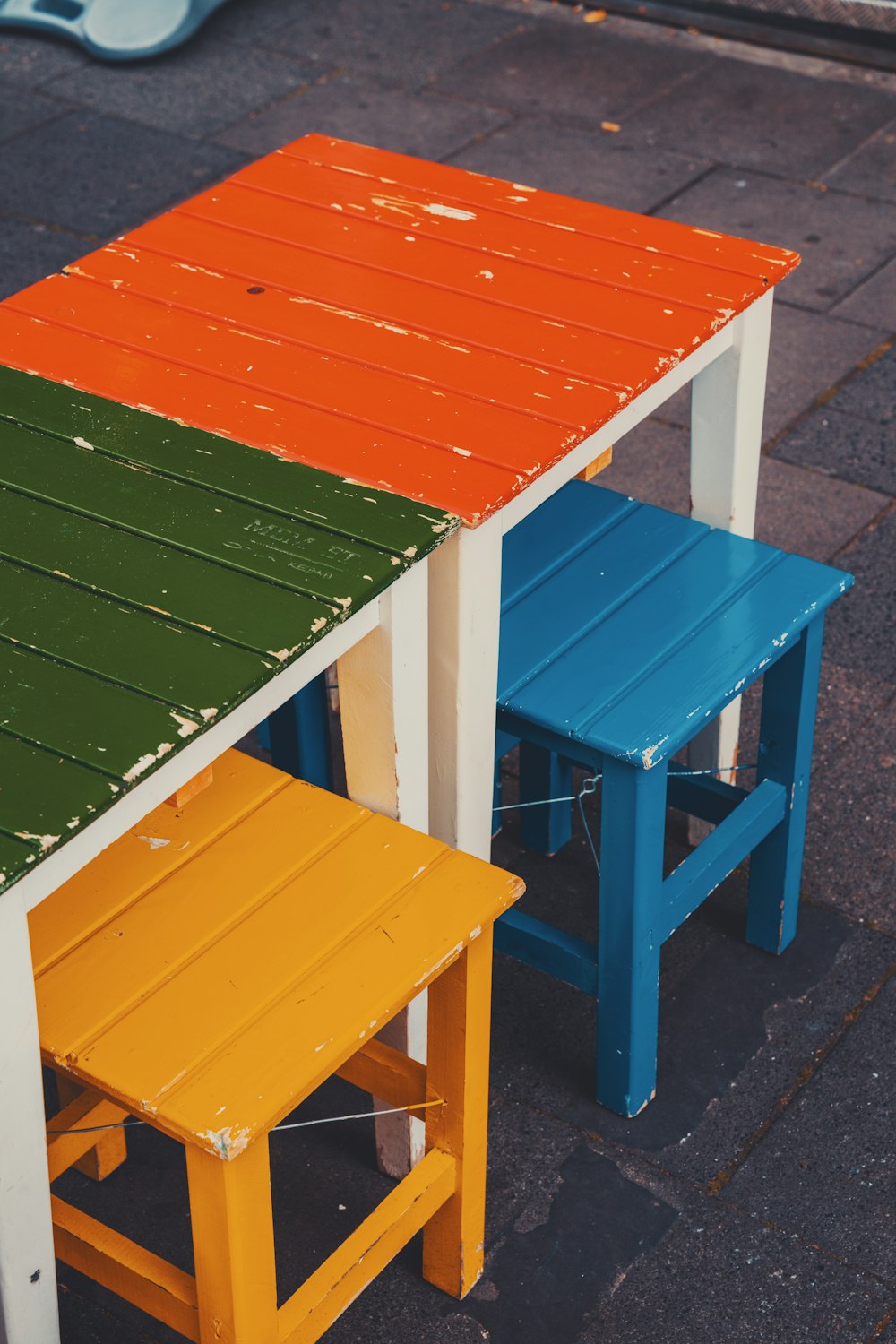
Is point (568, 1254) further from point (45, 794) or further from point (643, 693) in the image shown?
point (45, 794)

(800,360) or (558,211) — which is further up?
(558,211)

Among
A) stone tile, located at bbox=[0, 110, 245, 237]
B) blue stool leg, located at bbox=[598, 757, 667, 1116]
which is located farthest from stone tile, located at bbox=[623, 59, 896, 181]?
blue stool leg, located at bbox=[598, 757, 667, 1116]

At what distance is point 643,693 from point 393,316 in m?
0.73

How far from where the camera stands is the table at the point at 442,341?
246 centimetres

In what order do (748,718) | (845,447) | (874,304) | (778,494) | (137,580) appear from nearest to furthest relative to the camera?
1. (137,580)
2. (748,718)
3. (778,494)
4. (845,447)
5. (874,304)

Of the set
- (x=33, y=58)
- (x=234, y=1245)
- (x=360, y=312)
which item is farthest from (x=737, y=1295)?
(x=33, y=58)

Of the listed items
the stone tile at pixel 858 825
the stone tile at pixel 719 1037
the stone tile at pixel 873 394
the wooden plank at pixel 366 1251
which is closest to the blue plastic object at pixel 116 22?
the stone tile at pixel 873 394

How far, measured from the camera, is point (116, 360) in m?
2.67

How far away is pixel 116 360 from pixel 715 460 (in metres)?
1.07

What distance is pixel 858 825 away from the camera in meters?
3.52

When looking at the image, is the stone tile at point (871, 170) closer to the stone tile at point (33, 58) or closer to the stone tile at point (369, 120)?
the stone tile at point (369, 120)

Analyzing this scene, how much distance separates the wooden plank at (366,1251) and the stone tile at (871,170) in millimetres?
4349

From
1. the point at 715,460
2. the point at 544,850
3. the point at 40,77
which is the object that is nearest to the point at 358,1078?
the point at 544,850

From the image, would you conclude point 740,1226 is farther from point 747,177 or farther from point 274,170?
point 747,177
